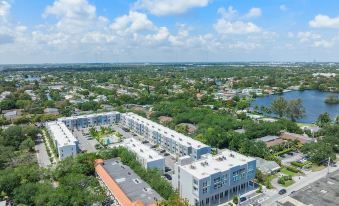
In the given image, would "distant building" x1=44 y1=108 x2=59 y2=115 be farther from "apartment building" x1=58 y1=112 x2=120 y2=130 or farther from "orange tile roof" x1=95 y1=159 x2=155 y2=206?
"orange tile roof" x1=95 y1=159 x2=155 y2=206

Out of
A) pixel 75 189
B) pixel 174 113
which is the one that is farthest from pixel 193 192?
pixel 174 113

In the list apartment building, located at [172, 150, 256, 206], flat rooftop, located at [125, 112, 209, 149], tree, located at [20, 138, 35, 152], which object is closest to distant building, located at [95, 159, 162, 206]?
apartment building, located at [172, 150, 256, 206]

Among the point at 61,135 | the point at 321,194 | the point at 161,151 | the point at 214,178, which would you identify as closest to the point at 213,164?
the point at 214,178

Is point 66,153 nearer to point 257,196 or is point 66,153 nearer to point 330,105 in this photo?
point 257,196

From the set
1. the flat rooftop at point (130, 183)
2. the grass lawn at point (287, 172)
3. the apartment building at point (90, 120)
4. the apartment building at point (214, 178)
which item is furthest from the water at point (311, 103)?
the flat rooftop at point (130, 183)

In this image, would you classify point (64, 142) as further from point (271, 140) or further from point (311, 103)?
point (311, 103)
